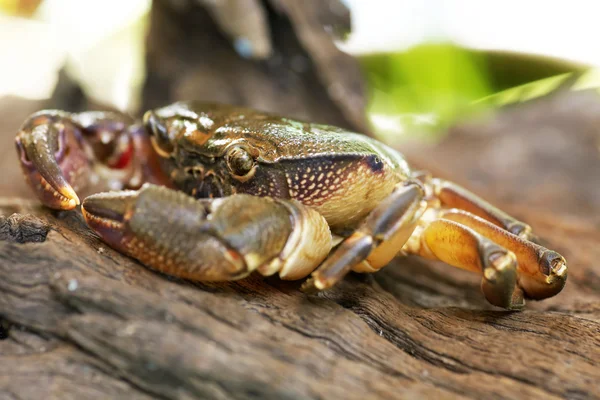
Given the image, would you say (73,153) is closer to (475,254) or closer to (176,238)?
(176,238)

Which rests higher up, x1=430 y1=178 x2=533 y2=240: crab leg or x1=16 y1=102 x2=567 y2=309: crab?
x1=430 y1=178 x2=533 y2=240: crab leg

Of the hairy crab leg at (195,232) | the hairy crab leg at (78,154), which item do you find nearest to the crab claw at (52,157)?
the hairy crab leg at (78,154)

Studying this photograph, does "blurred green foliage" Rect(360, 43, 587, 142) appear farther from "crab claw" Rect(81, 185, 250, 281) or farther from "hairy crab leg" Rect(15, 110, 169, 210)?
"crab claw" Rect(81, 185, 250, 281)

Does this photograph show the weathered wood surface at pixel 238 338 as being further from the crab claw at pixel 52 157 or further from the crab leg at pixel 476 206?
the crab leg at pixel 476 206

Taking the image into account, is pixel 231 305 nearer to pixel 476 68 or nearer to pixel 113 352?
pixel 113 352

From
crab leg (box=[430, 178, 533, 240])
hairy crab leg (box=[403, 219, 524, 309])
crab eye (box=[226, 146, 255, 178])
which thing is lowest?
crab eye (box=[226, 146, 255, 178])

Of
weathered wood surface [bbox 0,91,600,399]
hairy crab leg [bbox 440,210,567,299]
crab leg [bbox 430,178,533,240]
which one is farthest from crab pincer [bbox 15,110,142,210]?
hairy crab leg [bbox 440,210,567,299]

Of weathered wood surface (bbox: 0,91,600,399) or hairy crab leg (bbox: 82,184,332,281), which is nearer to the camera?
weathered wood surface (bbox: 0,91,600,399)

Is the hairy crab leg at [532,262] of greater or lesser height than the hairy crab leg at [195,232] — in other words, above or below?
above
